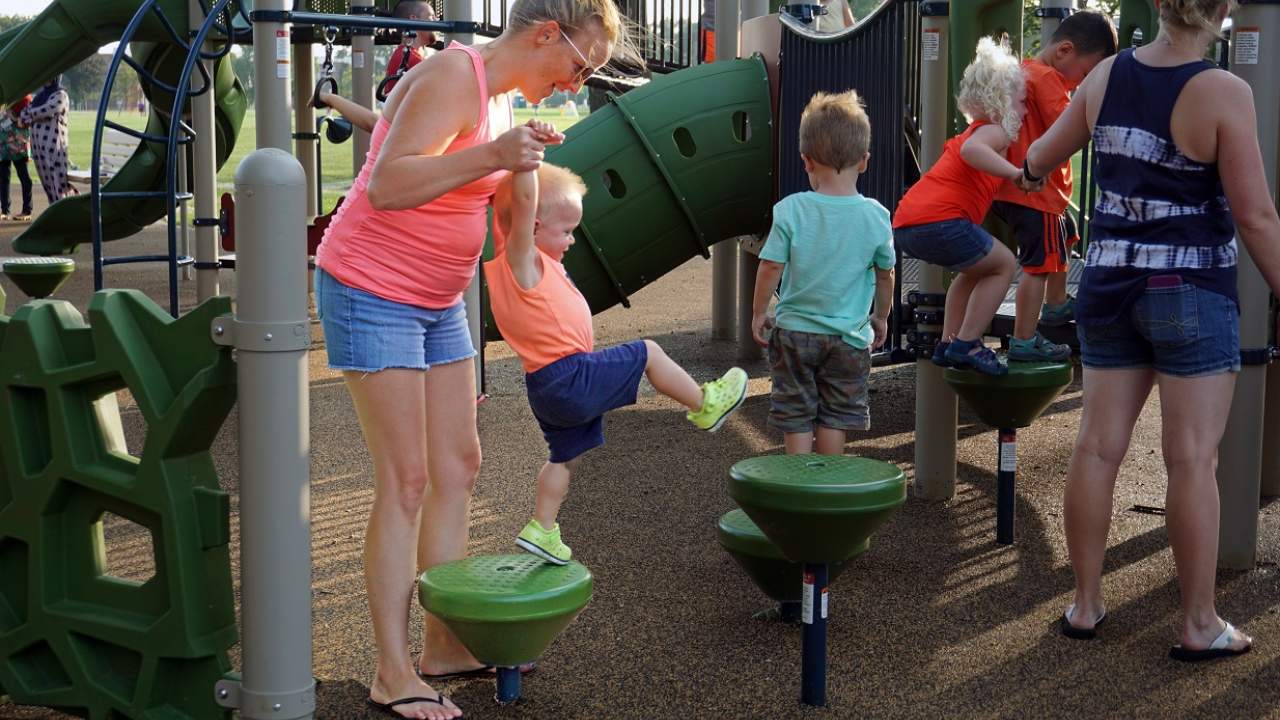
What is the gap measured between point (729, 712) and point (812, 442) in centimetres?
154

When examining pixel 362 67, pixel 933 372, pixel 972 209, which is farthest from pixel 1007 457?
pixel 362 67

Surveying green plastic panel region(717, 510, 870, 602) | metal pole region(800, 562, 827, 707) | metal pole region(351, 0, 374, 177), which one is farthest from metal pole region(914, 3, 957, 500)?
metal pole region(351, 0, 374, 177)

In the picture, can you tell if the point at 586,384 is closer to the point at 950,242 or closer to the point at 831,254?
the point at 831,254

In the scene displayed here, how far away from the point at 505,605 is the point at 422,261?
0.82m

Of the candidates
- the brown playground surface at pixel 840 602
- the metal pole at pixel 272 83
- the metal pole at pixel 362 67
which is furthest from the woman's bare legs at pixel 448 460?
the metal pole at pixel 362 67

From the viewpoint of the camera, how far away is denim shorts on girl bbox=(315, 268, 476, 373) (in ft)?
10.5

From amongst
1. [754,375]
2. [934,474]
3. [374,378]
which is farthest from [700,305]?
[374,378]

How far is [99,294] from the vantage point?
309 cm

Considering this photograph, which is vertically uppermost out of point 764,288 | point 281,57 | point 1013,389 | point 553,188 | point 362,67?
point 362,67

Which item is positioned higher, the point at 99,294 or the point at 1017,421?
the point at 99,294

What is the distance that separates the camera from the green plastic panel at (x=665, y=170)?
739 cm

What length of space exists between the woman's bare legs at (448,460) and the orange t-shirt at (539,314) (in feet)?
0.51

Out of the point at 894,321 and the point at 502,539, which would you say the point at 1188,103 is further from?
the point at 894,321

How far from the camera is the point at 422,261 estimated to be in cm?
325
